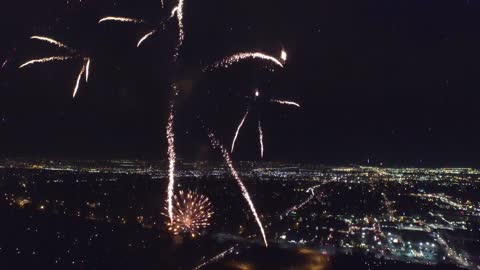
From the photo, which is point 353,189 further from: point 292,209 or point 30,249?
point 30,249

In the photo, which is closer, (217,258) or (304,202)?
(217,258)

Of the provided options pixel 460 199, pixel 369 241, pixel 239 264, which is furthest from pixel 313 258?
pixel 460 199

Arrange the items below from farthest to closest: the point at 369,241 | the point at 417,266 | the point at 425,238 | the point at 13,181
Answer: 1. the point at 13,181
2. the point at 425,238
3. the point at 369,241
4. the point at 417,266

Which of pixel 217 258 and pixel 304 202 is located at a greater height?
pixel 217 258

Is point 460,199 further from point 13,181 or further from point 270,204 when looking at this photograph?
point 13,181

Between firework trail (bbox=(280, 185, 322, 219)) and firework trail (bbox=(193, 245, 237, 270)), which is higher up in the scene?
firework trail (bbox=(193, 245, 237, 270))

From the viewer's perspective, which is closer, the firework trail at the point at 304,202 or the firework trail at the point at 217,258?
the firework trail at the point at 217,258

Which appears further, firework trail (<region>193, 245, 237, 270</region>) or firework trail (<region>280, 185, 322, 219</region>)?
firework trail (<region>280, 185, 322, 219</region>)

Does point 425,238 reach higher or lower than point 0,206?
lower

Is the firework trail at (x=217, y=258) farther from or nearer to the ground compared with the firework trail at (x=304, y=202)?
farther from the ground

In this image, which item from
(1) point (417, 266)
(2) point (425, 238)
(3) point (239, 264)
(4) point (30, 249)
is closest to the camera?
(3) point (239, 264)

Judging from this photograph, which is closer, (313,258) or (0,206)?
(313,258)
